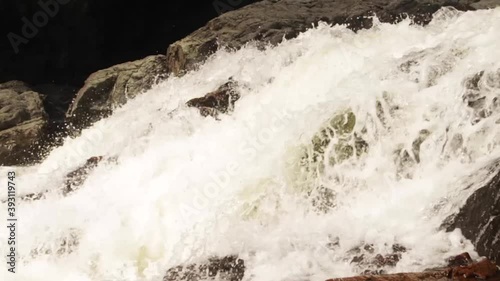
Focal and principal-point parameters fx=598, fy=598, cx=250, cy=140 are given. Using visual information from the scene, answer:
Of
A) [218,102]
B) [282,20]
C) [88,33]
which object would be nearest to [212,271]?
[218,102]

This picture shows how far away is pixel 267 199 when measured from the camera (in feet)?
18.0

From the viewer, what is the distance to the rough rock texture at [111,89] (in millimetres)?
10320

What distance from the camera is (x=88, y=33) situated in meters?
14.7

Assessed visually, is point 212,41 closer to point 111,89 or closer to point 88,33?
point 111,89

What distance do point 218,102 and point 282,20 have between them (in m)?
2.87

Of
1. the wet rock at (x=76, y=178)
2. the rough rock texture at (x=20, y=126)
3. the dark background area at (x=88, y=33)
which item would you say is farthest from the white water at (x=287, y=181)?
the dark background area at (x=88, y=33)

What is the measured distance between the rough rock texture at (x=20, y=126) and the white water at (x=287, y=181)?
1481 millimetres

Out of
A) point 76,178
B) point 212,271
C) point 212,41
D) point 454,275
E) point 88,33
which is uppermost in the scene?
point 88,33

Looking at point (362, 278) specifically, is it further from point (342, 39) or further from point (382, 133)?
point (342, 39)

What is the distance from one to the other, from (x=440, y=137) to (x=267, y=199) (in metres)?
1.63

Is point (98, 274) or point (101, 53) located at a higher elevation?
point (101, 53)

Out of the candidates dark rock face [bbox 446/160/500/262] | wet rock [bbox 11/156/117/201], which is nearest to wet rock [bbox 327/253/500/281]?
dark rock face [bbox 446/160/500/262]

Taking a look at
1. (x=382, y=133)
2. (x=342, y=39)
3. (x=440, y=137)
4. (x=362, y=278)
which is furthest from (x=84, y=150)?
(x=362, y=278)

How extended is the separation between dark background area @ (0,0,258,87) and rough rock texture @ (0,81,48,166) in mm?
3279
